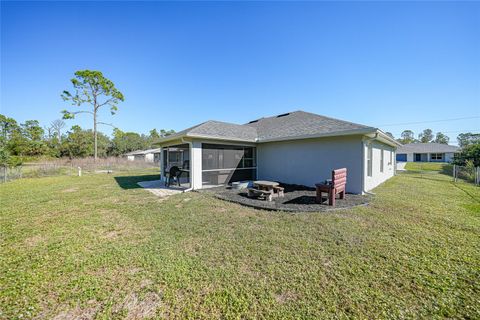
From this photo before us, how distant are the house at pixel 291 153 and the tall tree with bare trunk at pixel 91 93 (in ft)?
69.1

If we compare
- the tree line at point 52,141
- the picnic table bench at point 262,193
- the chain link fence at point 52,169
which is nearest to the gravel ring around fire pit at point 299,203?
the picnic table bench at point 262,193

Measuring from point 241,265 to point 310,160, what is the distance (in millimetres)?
6935

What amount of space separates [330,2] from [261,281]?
33.1 feet

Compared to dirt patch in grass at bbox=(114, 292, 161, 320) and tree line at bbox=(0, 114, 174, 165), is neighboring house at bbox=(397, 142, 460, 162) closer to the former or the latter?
dirt patch in grass at bbox=(114, 292, 161, 320)

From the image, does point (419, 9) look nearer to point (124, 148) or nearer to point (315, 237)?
point (315, 237)

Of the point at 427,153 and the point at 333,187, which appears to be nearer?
the point at 333,187

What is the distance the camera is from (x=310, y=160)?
866 centimetres

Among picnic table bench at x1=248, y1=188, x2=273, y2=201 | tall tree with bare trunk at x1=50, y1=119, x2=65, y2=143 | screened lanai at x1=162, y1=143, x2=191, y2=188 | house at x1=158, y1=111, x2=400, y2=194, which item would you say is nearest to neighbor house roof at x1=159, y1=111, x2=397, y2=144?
house at x1=158, y1=111, x2=400, y2=194

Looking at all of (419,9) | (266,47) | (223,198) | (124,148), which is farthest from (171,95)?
(124,148)

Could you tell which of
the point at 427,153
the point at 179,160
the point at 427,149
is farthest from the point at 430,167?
the point at 179,160

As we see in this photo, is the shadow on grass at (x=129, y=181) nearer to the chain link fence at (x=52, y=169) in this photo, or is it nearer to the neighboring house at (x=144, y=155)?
the chain link fence at (x=52, y=169)

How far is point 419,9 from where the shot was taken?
272 inches

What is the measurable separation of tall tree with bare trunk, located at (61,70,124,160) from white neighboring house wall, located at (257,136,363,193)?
77.9 ft

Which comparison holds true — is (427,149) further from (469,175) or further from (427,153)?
(469,175)
